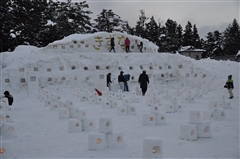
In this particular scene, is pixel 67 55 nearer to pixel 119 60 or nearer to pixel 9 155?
pixel 119 60

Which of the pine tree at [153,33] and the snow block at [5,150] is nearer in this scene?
the snow block at [5,150]

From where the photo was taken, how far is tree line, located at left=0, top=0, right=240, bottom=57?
2509cm

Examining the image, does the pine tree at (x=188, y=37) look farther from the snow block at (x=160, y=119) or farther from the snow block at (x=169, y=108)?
the snow block at (x=160, y=119)

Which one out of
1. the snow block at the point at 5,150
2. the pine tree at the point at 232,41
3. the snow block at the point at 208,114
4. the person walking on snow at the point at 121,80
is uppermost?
the pine tree at the point at 232,41

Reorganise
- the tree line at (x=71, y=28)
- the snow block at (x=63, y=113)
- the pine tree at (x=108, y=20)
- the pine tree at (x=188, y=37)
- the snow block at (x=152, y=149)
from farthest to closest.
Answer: the pine tree at (x=188, y=37) → the pine tree at (x=108, y=20) → the tree line at (x=71, y=28) → the snow block at (x=63, y=113) → the snow block at (x=152, y=149)

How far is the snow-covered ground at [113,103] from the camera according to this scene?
4770mm

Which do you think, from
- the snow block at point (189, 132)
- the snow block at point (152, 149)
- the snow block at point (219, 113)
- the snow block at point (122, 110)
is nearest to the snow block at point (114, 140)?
the snow block at point (152, 149)

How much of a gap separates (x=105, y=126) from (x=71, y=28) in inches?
1086

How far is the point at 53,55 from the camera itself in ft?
55.8

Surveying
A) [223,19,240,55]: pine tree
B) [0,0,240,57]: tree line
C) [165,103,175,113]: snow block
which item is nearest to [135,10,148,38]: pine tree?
[0,0,240,57]: tree line

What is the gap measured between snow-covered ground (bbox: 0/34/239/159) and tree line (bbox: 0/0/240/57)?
332 inches

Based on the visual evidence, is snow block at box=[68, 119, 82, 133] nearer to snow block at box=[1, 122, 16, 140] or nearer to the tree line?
snow block at box=[1, 122, 16, 140]

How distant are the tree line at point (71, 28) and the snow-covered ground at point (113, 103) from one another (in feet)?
27.6

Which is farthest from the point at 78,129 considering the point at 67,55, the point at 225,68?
the point at 225,68
